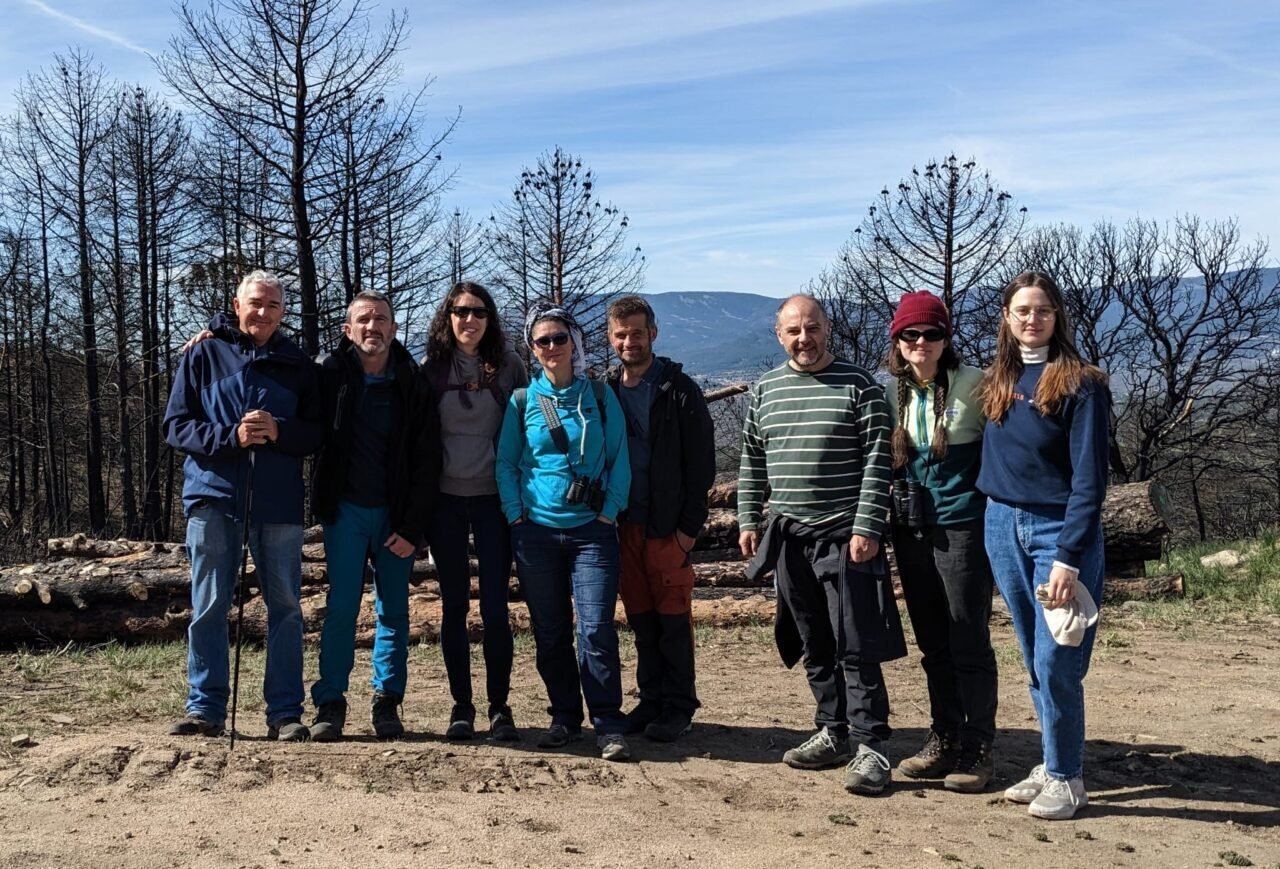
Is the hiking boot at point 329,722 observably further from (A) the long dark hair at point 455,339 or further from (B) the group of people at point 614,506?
(A) the long dark hair at point 455,339

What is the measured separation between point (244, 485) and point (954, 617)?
330 centimetres

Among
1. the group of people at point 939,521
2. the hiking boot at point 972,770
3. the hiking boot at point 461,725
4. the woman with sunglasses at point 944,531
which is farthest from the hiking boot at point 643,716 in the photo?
the hiking boot at point 972,770

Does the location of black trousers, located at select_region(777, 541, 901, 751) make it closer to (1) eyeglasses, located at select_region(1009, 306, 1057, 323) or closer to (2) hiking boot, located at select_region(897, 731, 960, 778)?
(2) hiking boot, located at select_region(897, 731, 960, 778)

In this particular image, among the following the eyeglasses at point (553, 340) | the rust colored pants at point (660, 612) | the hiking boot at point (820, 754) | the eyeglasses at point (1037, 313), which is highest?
the eyeglasses at point (553, 340)

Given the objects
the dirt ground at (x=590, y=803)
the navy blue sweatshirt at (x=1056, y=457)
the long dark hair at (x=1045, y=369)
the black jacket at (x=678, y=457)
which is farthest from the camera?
the black jacket at (x=678, y=457)

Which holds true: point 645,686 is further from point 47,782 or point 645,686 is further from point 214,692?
point 47,782

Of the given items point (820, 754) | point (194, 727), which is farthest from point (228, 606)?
point (820, 754)

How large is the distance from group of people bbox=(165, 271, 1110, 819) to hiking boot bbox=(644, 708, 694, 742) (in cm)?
1

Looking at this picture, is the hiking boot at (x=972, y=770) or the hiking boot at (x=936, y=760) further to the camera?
the hiking boot at (x=936, y=760)

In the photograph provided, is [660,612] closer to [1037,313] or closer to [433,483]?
[433,483]

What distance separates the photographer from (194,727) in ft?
17.5

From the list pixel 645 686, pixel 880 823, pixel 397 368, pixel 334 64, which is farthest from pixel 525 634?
pixel 334 64

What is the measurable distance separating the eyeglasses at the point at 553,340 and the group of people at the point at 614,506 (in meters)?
0.01

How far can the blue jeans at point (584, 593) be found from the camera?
5.31 m
